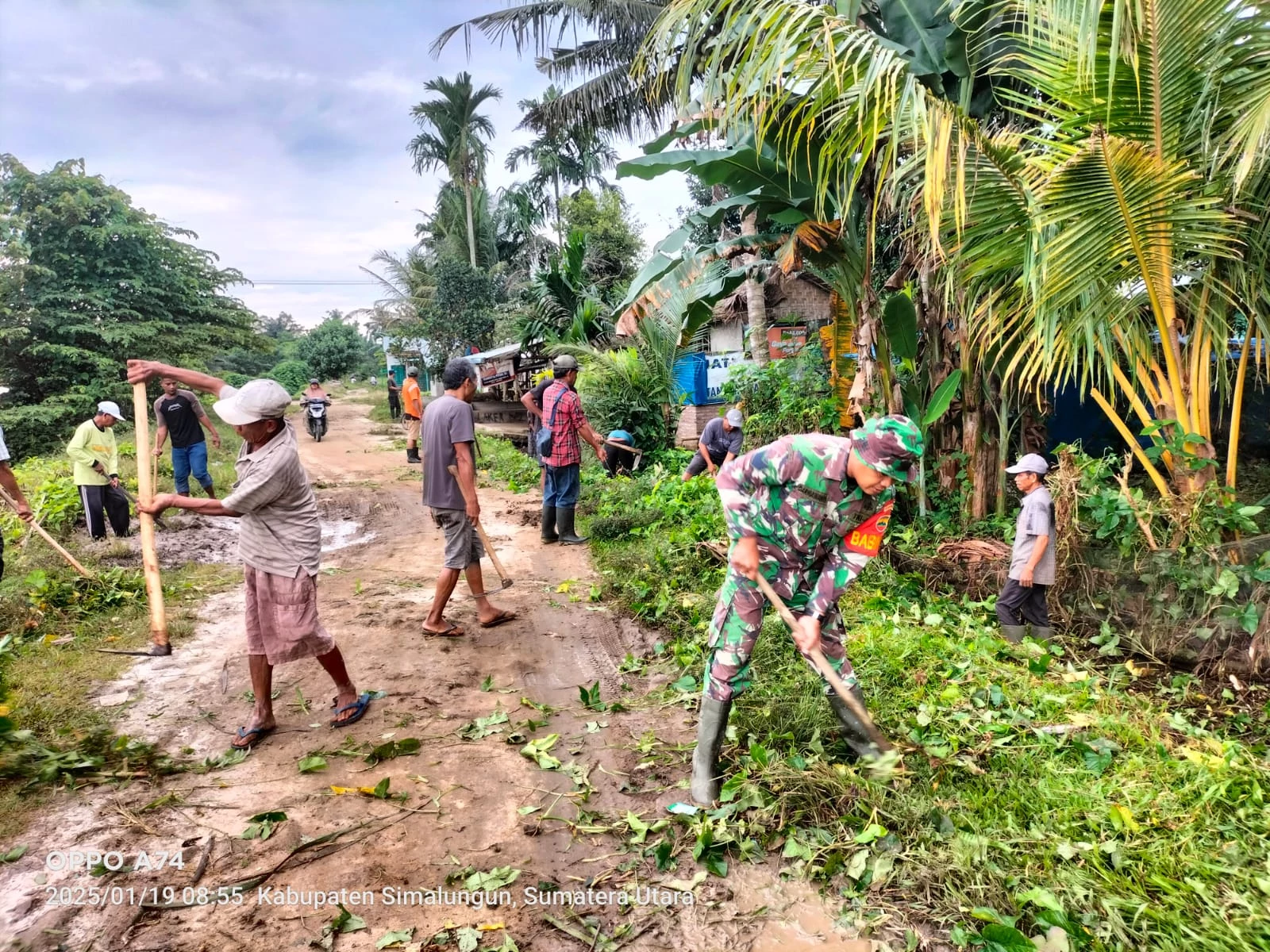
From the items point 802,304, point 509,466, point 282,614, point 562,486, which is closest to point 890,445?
point 282,614

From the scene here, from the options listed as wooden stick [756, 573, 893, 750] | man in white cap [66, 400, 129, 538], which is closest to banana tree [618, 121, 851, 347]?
wooden stick [756, 573, 893, 750]

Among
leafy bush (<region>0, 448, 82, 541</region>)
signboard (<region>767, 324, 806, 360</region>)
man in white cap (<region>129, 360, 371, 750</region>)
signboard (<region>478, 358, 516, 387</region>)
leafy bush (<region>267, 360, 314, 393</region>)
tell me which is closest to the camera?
man in white cap (<region>129, 360, 371, 750</region>)

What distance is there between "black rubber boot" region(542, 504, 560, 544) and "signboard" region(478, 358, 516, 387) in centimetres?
1376

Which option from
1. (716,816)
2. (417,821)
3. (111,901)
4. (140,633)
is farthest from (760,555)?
(140,633)

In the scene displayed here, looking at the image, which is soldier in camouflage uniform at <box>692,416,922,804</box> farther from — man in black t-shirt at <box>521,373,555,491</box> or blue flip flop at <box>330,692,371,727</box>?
man in black t-shirt at <box>521,373,555,491</box>

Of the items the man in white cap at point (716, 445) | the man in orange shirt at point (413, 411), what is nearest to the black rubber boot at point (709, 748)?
the man in white cap at point (716, 445)

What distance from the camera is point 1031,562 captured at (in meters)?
4.78

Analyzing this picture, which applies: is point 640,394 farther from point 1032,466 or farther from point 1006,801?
point 1006,801

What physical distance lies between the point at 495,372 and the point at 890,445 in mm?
20480

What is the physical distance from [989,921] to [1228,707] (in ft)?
8.58

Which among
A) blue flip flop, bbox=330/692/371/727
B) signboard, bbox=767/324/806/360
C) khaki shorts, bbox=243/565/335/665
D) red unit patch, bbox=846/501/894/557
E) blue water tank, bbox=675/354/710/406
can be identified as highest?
signboard, bbox=767/324/806/360

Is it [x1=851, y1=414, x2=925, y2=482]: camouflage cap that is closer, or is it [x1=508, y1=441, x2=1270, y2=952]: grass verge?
[x1=508, y1=441, x2=1270, y2=952]: grass verge

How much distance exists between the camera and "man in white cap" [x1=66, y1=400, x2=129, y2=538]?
22.5 feet

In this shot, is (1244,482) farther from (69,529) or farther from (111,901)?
(69,529)
